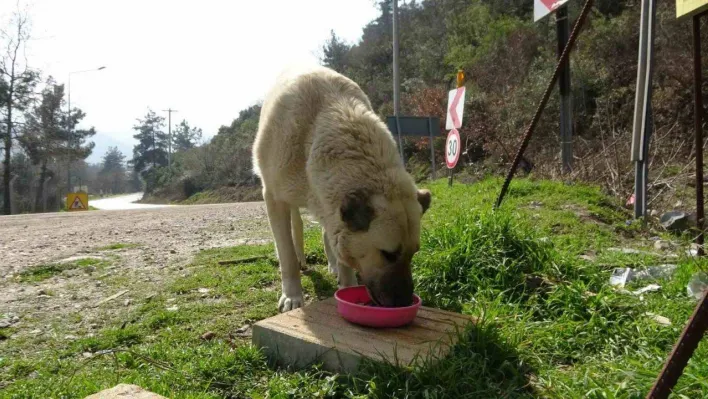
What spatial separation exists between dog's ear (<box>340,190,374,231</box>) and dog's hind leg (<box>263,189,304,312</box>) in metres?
1.01

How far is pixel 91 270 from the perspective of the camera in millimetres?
4984

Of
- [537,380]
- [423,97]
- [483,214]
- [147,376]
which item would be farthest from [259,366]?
[423,97]

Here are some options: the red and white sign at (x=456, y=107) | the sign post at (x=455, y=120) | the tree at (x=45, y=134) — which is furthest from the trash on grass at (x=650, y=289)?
the tree at (x=45, y=134)

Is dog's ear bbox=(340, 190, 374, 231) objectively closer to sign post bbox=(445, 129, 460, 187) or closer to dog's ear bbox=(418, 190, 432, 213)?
dog's ear bbox=(418, 190, 432, 213)

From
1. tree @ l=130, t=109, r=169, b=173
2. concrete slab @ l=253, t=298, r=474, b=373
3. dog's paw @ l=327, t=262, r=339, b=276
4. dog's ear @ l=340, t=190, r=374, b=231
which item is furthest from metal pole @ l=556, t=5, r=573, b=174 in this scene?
tree @ l=130, t=109, r=169, b=173

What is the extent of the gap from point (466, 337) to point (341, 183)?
3.96ft

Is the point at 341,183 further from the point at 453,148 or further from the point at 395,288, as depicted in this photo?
the point at 453,148

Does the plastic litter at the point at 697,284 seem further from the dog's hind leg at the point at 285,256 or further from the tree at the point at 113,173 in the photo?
the tree at the point at 113,173

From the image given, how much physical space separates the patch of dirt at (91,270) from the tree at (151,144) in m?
84.4

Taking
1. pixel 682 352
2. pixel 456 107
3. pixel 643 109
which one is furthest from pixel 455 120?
pixel 682 352

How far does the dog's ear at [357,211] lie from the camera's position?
2875 millimetres

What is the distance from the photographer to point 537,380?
7.45 feet

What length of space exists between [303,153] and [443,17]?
3864 cm

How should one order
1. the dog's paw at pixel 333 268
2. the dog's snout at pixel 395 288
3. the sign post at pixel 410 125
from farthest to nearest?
the sign post at pixel 410 125 < the dog's paw at pixel 333 268 < the dog's snout at pixel 395 288
